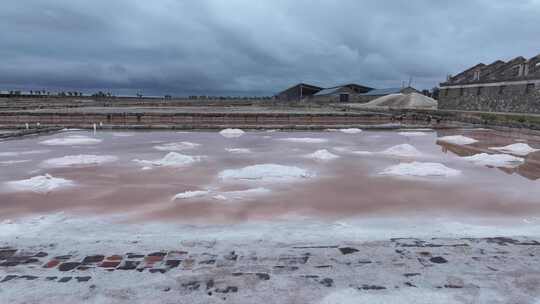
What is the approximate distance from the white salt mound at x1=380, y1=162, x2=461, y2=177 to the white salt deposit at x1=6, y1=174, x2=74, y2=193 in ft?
20.7

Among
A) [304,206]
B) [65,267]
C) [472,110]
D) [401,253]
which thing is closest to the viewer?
[65,267]

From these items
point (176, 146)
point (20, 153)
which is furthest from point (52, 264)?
point (176, 146)

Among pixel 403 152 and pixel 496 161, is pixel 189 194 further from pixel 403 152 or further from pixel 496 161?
pixel 496 161

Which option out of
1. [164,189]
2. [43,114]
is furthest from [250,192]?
[43,114]

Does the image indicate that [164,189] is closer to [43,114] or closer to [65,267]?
[65,267]

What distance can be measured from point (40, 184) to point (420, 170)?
24.1 ft

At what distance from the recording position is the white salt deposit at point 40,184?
6.16 meters

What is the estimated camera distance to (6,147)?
10883 mm

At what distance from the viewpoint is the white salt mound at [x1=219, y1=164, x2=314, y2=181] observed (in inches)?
281

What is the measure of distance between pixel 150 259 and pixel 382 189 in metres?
Result: 4.34

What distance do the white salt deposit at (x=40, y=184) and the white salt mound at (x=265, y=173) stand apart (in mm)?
2885

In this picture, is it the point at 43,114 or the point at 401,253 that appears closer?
the point at 401,253

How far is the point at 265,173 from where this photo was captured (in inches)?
287

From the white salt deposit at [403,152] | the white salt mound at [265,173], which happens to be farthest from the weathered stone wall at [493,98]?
the white salt mound at [265,173]
